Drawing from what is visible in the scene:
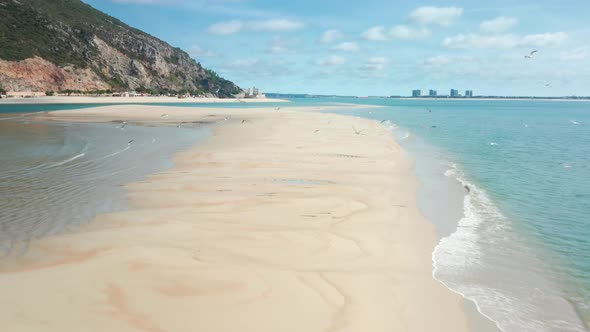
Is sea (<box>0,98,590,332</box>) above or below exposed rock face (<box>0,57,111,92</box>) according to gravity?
below

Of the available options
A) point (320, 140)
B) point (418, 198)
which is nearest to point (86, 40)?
point (320, 140)

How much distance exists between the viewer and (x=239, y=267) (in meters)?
8.30

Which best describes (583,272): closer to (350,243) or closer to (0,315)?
(350,243)

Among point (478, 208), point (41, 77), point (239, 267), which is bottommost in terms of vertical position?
point (478, 208)

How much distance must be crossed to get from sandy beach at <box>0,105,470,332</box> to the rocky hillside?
113 metres

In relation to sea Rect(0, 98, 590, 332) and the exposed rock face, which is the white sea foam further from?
the exposed rock face

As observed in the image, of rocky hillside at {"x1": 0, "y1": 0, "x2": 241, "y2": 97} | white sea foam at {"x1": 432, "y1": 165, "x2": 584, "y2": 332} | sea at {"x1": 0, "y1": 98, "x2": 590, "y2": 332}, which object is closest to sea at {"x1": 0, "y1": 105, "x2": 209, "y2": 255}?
sea at {"x1": 0, "y1": 98, "x2": 590, "y2": 332}

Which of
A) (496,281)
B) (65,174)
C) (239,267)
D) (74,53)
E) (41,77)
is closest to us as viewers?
(239,267)

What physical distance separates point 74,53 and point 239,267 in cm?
13757

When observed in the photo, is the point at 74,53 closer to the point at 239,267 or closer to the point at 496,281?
the point at 239,267

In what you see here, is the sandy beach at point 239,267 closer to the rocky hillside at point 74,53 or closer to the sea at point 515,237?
the sea at point 515,237

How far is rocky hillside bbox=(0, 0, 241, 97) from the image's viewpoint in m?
109

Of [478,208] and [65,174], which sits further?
[65,174]

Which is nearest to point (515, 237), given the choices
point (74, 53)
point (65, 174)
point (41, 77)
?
point (65, 174)
